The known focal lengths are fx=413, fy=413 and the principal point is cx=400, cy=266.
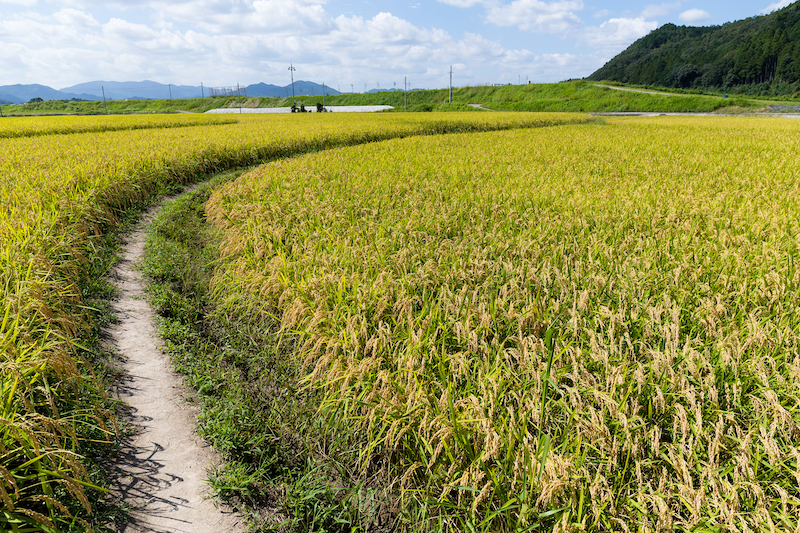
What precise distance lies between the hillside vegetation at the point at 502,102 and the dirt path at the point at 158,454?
61.1 metres

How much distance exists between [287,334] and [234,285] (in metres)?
1.35

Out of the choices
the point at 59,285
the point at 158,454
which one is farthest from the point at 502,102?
the point at 158,454

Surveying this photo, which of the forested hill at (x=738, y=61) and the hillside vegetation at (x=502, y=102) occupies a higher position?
the forested hill at (x=738, y=61)

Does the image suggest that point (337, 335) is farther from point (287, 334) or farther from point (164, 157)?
point (164, 157)

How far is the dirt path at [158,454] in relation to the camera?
8.16 feet

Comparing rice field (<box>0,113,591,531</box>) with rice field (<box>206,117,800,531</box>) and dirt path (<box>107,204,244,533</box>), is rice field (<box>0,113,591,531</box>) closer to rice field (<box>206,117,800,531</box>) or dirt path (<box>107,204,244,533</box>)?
dirt path (<box>107,204,244,533</box>)

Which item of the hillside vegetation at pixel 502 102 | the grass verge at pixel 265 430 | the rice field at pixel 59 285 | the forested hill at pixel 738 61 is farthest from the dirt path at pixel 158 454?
the forested hill at pixel 738 61

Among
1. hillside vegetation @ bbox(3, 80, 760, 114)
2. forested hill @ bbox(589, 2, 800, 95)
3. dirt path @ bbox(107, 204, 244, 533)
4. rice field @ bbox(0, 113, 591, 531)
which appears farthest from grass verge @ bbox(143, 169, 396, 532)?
forested hill @ bbox(589, 2, 800, 95)

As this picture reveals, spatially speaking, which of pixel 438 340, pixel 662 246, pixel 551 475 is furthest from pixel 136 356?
pixel 662 246

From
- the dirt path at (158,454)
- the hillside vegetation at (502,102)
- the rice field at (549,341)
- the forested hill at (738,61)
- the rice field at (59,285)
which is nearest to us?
the rice field at (549,341)

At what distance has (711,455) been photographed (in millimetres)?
1979

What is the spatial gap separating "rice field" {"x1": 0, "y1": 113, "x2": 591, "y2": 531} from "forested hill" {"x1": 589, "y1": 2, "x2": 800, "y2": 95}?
95146 millimetres

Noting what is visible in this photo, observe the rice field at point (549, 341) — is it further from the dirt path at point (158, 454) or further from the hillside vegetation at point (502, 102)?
the hillside vegetation at point (502, 102)

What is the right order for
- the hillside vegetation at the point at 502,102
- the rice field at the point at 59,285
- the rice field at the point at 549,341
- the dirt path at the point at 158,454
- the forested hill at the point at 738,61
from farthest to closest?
1. the forested hill at the point at 738,61
2. the hillside vegetation at the point at 502,102
3. the dirt path at the point at 158,454
4. the rice field at the point at 59,285
5. the rice field at the point at 549,341
